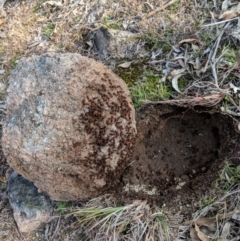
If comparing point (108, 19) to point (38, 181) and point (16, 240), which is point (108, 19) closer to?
point (38, 181)

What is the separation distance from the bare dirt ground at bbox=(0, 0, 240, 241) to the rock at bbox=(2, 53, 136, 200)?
11.3 inches

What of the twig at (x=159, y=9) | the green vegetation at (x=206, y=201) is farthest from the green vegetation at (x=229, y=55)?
the green vegetation at (x=206, y=201)

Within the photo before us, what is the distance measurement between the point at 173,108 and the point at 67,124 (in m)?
0.83

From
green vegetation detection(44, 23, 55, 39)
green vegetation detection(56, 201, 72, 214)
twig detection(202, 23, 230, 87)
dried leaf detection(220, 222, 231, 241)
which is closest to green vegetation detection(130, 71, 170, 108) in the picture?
twig detection(202, 23, 230, 87)

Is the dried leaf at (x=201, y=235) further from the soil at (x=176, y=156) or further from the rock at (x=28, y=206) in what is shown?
the rock at (x=28, y=206)

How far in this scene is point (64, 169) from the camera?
257 cm

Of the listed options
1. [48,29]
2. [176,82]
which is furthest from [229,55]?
[48,29]

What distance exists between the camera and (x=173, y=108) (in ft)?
9.64

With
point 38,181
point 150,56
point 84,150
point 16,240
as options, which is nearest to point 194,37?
point 150,56

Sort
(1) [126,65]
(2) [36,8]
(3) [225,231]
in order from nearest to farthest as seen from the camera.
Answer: (3) [225,231] < (1) [126,65] < (2) [36,8]

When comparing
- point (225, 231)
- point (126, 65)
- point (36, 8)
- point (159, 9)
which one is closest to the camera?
point (225, 231)

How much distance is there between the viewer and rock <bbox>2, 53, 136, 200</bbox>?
247 cm

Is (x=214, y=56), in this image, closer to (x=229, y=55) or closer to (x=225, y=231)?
(x=229, y=55)

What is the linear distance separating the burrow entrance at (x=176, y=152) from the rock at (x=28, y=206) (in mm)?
612
